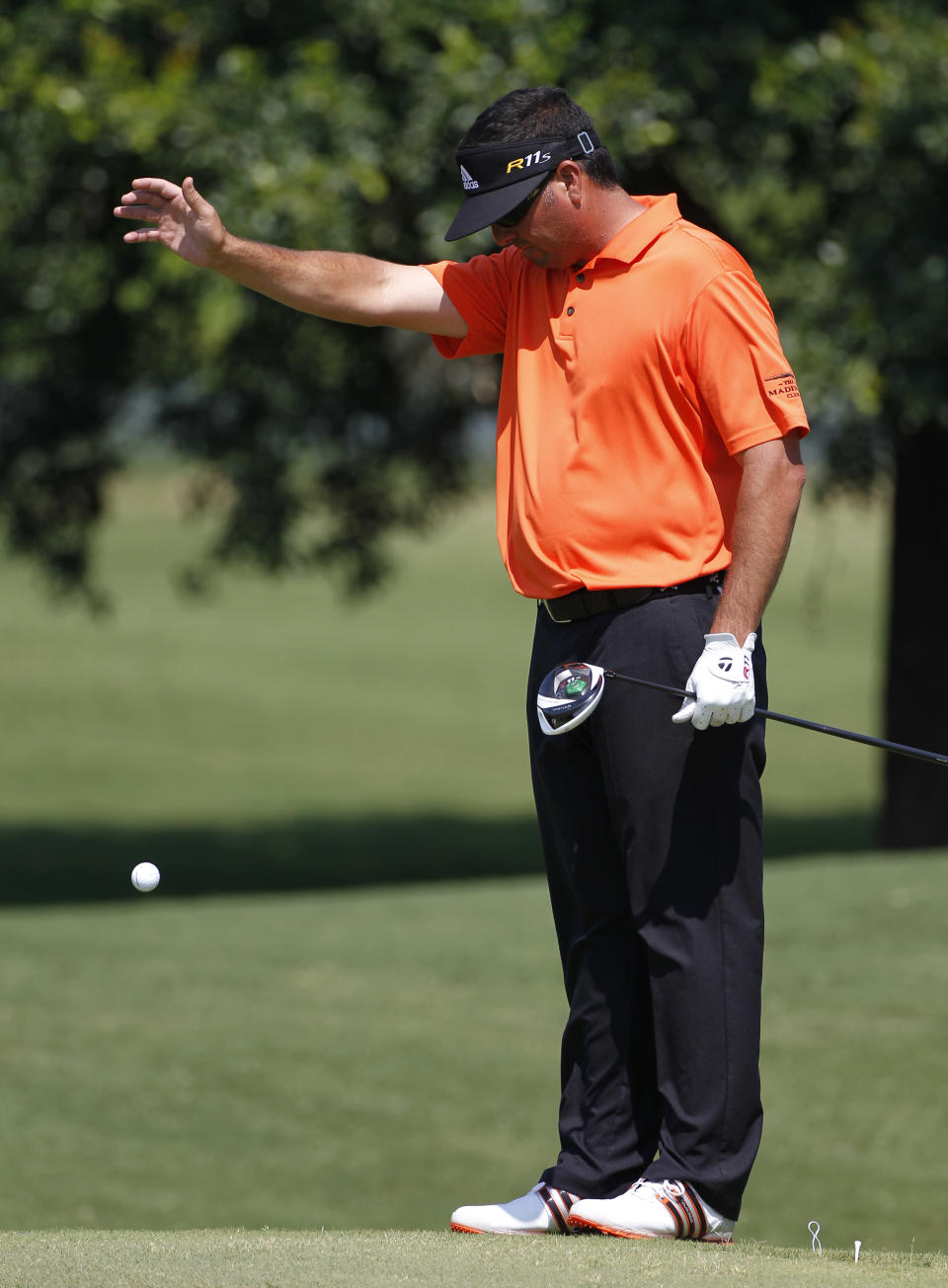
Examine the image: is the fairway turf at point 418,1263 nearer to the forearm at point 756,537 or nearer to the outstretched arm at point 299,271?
the forearm at point 756,537

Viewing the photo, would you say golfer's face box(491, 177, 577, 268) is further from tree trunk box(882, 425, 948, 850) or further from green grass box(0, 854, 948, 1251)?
tree trunk box(882, 425, 948, 850)

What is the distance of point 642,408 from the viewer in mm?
3689

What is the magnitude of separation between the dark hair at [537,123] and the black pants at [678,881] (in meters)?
0.91

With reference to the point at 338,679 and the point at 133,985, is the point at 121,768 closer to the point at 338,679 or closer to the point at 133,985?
the point at 338,679

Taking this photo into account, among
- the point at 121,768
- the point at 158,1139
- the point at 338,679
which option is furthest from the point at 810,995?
the point at 338,679

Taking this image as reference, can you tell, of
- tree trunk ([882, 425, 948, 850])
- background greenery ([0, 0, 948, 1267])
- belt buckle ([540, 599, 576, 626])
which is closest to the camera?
belt buckle ([540, 599, 576, 626])

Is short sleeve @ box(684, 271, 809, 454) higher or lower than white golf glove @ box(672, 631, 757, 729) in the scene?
higher

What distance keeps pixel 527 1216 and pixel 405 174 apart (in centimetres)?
751

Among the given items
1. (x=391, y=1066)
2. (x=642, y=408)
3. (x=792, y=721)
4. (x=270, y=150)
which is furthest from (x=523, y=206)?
(x=270, y=150)

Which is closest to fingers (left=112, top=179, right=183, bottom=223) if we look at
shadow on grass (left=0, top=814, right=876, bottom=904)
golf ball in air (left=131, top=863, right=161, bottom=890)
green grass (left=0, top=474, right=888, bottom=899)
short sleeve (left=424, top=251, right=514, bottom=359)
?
short sleeve (left=424, top=251, right=514, bottom=359)

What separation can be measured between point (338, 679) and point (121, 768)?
29.3 ft

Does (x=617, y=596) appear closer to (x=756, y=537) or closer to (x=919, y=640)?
(x=756, y=537)

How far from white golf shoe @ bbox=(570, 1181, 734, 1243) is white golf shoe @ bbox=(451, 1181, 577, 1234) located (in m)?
0.06

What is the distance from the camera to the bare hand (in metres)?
3.91
